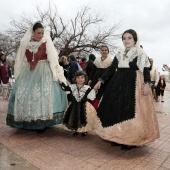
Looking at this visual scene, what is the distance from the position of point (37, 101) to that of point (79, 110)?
72cm

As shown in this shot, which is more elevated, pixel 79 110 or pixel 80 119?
pixel 79 110

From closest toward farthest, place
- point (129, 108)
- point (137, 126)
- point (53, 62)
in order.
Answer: point (137, 126) → point (129, 108) → point (53, 62)

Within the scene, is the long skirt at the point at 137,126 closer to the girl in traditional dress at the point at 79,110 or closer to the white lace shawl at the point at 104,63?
the girl in traditional dress at the point at 79,110

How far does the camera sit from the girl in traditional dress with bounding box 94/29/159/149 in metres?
3.44

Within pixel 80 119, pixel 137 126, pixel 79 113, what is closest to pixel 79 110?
pixel 79 113

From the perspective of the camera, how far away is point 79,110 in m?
4.39

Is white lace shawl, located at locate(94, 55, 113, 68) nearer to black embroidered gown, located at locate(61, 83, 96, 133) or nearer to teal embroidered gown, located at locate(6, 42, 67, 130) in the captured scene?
black embroidered gown, located at locate(61, 83, 96, 133)

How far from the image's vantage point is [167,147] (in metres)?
3.99

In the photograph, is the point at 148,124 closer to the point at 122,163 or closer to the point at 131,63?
the point at 122,163

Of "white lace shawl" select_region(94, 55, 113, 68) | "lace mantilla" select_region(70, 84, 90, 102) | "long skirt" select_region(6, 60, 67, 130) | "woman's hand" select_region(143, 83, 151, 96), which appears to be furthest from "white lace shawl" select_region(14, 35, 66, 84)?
"woman's hand" select_region(143, 83, 151, 96)

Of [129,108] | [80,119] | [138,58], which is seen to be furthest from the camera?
[80,119]

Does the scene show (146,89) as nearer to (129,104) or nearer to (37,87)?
(129,104)

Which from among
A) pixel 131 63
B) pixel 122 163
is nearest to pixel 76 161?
pixel 122 163

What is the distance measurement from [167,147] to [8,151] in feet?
7.78
